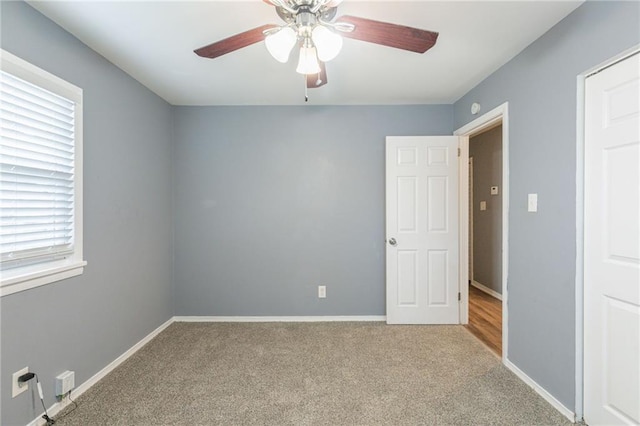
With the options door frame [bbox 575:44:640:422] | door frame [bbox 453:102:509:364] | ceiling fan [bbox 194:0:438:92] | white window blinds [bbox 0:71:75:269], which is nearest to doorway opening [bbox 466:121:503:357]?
door frame [bbox 453:102:509:364]

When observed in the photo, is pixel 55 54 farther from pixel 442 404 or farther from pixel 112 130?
pixel 442 404

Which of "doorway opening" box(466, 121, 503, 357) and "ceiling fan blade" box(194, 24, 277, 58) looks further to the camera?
"doorway opening" box(466, 121, 503, 357)

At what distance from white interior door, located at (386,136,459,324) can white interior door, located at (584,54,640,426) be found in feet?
4.54

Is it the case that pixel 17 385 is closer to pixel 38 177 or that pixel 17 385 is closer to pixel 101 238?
pixel 101 238

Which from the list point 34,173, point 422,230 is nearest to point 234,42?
point 34,173

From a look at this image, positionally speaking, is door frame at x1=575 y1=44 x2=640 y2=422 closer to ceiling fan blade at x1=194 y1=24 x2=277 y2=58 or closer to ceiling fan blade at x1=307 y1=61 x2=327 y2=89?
ceiling fan blade at x1=307 y1=61 x2=327 y2=89

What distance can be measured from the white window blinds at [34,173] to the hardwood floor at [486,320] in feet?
11.1

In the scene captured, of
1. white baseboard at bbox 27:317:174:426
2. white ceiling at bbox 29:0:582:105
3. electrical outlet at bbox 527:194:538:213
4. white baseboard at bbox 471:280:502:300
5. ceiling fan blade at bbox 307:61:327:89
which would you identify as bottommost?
white baseboard at bbox 27:317:174:426

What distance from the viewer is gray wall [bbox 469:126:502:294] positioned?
3.90 meters

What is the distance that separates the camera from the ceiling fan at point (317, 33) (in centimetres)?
126

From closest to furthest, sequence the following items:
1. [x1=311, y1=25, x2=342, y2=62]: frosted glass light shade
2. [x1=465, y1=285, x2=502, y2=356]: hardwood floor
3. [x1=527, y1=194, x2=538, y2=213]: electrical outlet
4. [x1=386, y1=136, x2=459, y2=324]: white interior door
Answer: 1. [x1=311, y1=25, x2=342, y2=62]: frosted glass light shade
2. [x1=527, y1=194, x2=538, y2=213]: electrical outlet
3. [x1=465, y1=285, x2=502, y2=356]: hardwood floor
4. [x1=386, y1=136, x2=459, y2=324]: white interior door

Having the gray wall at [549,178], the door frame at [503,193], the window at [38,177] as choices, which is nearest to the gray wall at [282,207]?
the door frame at [503,193]

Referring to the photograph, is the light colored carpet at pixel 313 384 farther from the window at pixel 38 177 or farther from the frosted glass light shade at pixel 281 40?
the frosted glass light shade at pixel 281 40

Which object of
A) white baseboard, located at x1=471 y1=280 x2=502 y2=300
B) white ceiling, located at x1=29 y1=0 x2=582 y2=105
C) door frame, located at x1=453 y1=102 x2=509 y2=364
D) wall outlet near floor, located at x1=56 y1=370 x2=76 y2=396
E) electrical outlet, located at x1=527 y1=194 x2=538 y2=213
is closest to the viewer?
white ceiling, located at x1=29 y1=0 x2=582 y2=105
